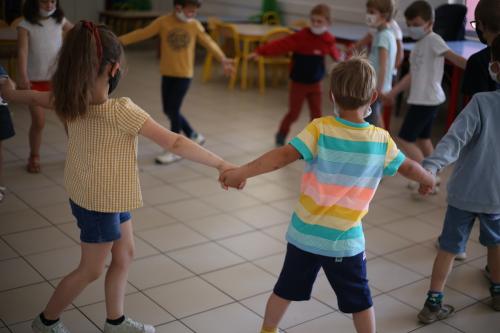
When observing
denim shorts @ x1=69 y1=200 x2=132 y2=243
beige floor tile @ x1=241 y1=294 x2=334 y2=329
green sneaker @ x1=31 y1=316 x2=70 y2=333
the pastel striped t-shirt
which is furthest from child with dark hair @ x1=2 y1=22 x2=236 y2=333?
beige floor tile @ x1=241 y1=294 x2=334 y2=329

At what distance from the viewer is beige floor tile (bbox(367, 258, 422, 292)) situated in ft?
11.6

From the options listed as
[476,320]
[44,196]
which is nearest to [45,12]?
[44,196]

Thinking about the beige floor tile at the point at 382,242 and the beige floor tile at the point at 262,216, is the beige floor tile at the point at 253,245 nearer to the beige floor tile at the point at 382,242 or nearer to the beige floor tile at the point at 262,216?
the beige floor tile at the point at 262,216

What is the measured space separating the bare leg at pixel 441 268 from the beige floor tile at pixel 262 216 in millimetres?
1367

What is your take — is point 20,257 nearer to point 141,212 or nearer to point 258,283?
point 141,212

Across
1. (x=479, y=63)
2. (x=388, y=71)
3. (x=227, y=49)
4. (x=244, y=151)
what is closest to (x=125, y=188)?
(x=479, y=63)

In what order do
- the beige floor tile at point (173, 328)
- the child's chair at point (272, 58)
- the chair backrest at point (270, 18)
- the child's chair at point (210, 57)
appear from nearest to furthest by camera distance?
1. the beige floor tile at point (173, 328)
2. the child's chair at point (272, 58)
3. the child's chair at point (210, 57)
4. the chair backrest at point (270, 18)

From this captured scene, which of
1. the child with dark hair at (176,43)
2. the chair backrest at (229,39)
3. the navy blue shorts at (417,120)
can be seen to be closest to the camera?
the navy blue shorts at (417,120)

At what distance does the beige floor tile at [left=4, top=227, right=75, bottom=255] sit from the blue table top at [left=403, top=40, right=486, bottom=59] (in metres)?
3.80

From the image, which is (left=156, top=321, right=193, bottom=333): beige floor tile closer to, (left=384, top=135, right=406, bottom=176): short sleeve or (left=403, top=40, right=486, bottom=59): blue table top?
(left=384, top=135, right=406, bottom=176): short sleeve

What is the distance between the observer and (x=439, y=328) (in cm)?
311

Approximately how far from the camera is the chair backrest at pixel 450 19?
687 centimetres

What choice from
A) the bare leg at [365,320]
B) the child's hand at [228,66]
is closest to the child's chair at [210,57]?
the child's hand at [228,66]

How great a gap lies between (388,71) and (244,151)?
1.55 metres
